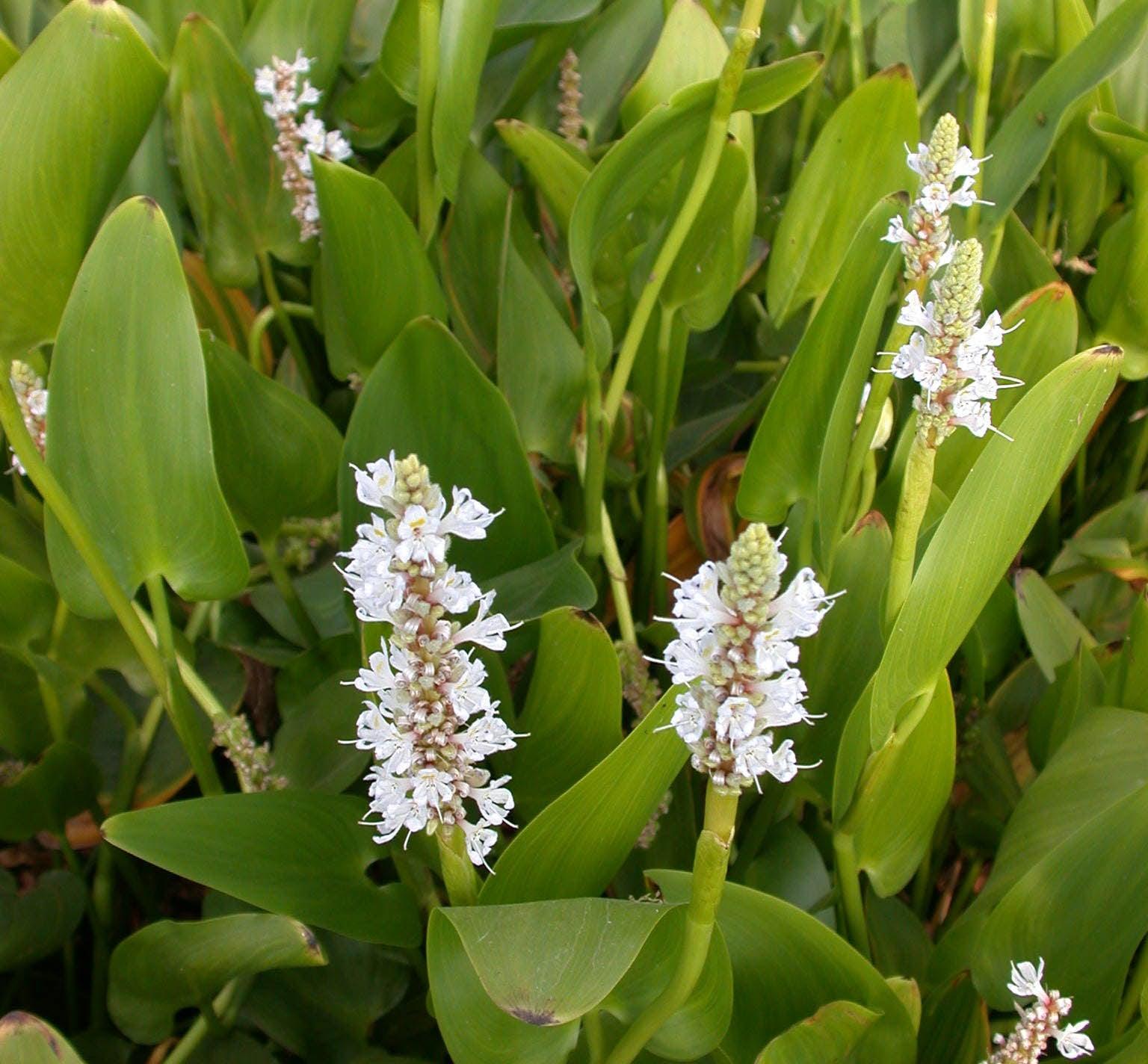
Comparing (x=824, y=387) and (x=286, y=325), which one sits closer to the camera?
(x=824, y=387)

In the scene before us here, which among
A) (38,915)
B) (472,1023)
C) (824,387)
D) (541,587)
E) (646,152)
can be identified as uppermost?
(646,152)

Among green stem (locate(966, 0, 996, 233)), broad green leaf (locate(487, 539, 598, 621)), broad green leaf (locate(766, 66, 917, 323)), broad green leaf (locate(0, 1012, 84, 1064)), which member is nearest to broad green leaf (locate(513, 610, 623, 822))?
broad green leaf (locate(487, 539, 598, 621))

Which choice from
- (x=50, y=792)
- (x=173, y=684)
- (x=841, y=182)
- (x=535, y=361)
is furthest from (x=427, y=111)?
(x=50, y=792)

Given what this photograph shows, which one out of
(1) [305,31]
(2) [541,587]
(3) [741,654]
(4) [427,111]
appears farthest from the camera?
(1) [305,31]

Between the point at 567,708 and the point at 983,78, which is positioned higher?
the point at 983,78

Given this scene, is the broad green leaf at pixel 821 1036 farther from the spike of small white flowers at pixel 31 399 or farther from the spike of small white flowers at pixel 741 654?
the spike of small white flowers at pixel 31 399

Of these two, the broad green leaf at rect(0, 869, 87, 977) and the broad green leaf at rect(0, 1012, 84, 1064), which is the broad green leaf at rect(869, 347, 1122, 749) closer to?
the broad green leaf at rect(0, 1012, 84, 1064)

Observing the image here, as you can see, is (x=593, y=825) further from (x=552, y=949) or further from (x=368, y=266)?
(x=368, y=266)
